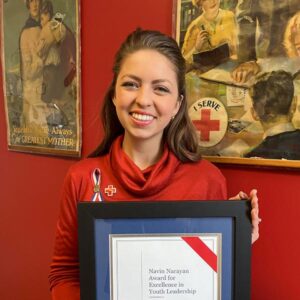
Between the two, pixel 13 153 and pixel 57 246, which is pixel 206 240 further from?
pixel 13 153

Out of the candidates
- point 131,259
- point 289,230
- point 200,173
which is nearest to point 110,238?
point 131,259

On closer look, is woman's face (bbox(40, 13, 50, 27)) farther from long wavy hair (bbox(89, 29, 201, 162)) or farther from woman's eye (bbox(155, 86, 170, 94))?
woman's eye (bbox(155, 86, 170, 94))

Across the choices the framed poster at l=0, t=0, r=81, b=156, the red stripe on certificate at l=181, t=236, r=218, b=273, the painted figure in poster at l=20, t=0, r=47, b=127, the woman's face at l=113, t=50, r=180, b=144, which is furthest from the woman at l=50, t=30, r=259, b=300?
the painted figure in poster at l=20, t=0, r=47, b=127

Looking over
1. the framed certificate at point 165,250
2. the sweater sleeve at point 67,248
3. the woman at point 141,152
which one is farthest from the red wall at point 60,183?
the sweater sleeve at point 67,248

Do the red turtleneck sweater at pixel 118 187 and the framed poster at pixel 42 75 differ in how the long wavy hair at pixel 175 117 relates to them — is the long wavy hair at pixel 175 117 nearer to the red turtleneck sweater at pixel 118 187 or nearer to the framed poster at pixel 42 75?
the red turtleneck sweater at pixel 118 187

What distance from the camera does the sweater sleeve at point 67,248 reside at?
891 millimetres

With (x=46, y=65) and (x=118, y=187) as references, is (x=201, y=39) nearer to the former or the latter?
(x=118, y=187)

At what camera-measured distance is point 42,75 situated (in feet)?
4.42

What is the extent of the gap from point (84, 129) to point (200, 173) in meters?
0.50

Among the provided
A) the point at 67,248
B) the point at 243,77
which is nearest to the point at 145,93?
the point at 243,77

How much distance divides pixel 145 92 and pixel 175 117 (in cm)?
15

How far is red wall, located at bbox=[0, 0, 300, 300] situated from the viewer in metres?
0.93

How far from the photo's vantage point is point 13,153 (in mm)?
1522

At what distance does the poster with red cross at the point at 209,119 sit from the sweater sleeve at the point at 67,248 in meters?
0.35
